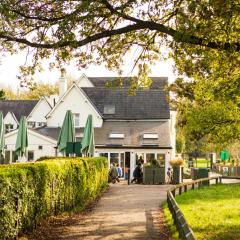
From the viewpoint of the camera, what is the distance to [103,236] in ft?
39.4

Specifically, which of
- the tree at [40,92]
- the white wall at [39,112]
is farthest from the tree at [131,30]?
the tree at [40,92]

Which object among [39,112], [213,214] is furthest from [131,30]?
[39,112]

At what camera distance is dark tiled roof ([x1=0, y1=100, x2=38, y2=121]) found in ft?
204

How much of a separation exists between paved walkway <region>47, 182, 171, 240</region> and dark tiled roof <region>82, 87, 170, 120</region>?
25.6 m

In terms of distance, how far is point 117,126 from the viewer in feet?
147

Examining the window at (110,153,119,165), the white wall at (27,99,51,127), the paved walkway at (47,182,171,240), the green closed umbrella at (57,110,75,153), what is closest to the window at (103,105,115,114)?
the window at (110,153,119,165)

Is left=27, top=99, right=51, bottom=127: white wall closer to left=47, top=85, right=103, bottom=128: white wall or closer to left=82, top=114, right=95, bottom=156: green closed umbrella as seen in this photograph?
left=47, top=85, right=103, bottom=128: white wall

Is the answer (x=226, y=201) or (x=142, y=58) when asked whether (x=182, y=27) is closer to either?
(x=142, y=58)

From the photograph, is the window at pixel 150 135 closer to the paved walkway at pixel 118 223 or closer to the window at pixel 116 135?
the window at pixel 116 135

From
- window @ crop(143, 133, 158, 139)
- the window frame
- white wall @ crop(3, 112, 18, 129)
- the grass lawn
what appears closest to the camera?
the grass lawn

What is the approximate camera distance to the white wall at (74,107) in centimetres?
4700

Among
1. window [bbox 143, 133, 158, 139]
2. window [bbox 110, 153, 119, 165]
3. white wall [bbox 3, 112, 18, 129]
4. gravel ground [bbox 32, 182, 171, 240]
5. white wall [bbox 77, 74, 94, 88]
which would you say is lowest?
gravel ground [bbox 32, 182, 171, 240]

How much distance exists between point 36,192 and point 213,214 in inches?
272

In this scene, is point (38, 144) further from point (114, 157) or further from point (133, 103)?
point (133, 103)
